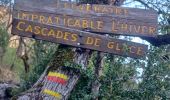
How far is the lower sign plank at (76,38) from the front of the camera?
739 cm

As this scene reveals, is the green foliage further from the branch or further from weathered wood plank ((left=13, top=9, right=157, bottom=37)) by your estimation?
weathered wood plank ((left=13, top=9, right=157, bottom=37))

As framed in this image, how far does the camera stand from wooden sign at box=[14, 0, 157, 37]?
767 centimetres

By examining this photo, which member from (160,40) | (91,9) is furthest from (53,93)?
(160,40)

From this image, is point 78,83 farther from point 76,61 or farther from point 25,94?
point 25,94

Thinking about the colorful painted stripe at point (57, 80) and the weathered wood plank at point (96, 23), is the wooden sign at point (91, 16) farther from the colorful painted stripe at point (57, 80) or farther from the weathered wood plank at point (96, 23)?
the colorful painted stripe at point (57, 80)

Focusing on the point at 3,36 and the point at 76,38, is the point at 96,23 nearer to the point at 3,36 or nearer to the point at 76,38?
the point at 76,38

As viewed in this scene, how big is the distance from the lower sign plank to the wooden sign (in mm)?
250

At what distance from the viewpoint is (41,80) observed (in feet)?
24.8

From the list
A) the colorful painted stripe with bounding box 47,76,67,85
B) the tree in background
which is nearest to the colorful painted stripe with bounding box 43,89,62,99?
the colorful painted stripe with bounding box 47,76,67,85

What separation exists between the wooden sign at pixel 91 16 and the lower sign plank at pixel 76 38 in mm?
250

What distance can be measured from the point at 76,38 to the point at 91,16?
0.65 meters

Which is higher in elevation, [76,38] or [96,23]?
[96,23]

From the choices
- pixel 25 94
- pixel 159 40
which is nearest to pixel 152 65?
pixel 159 40

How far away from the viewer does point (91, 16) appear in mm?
7879
